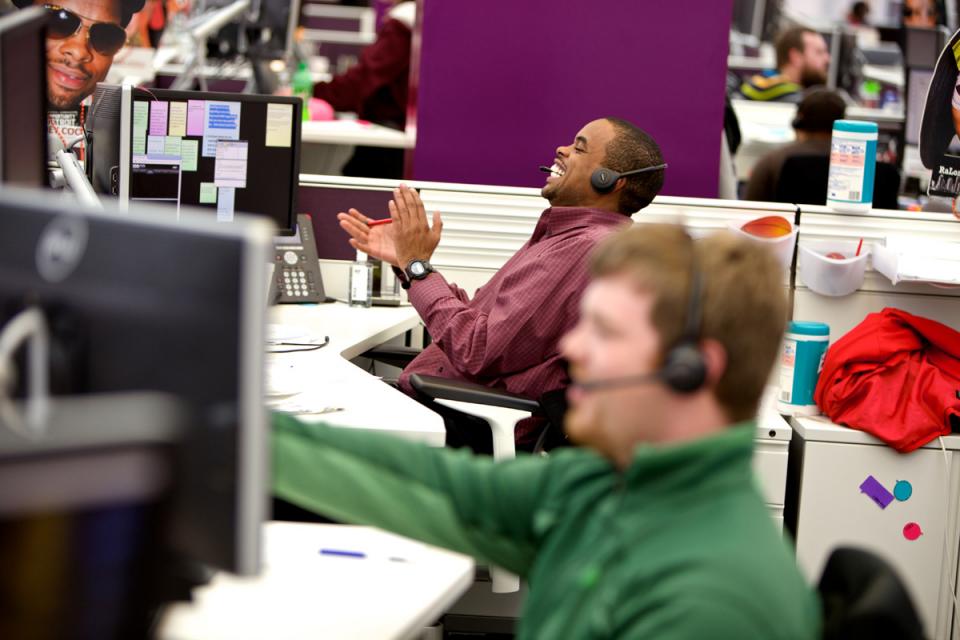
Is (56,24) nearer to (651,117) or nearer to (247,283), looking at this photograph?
(651,117)

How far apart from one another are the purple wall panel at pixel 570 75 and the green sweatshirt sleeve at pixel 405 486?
2633 mm

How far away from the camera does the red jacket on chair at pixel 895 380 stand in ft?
9.84

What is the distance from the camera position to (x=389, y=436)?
4.81ft

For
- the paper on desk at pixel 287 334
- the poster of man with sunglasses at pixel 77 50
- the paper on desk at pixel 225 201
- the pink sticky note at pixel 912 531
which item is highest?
the poster of man with sunglasses at pixel 77 50

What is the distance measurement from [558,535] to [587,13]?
284 cm

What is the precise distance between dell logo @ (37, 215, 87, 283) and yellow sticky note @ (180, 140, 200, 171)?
6.92 ft

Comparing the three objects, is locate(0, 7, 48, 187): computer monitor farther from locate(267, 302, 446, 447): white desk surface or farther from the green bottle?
the green bottle

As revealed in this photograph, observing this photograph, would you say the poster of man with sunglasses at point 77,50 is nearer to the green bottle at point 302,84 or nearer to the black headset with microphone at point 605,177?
the black headset with microphone at point 605,177

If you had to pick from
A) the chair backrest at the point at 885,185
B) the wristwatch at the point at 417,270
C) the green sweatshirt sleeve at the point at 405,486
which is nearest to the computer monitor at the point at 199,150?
the wristwatch at the point at 417,270

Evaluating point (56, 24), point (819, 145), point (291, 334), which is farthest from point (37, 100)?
point (819, 145)

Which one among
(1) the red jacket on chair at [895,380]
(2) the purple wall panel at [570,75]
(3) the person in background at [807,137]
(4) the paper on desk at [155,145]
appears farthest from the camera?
(3) the person in background at [807,137]

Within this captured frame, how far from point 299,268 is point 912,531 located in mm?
1791

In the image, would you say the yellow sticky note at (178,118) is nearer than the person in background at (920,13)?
Yes

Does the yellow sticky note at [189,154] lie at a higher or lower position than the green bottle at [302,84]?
lower
